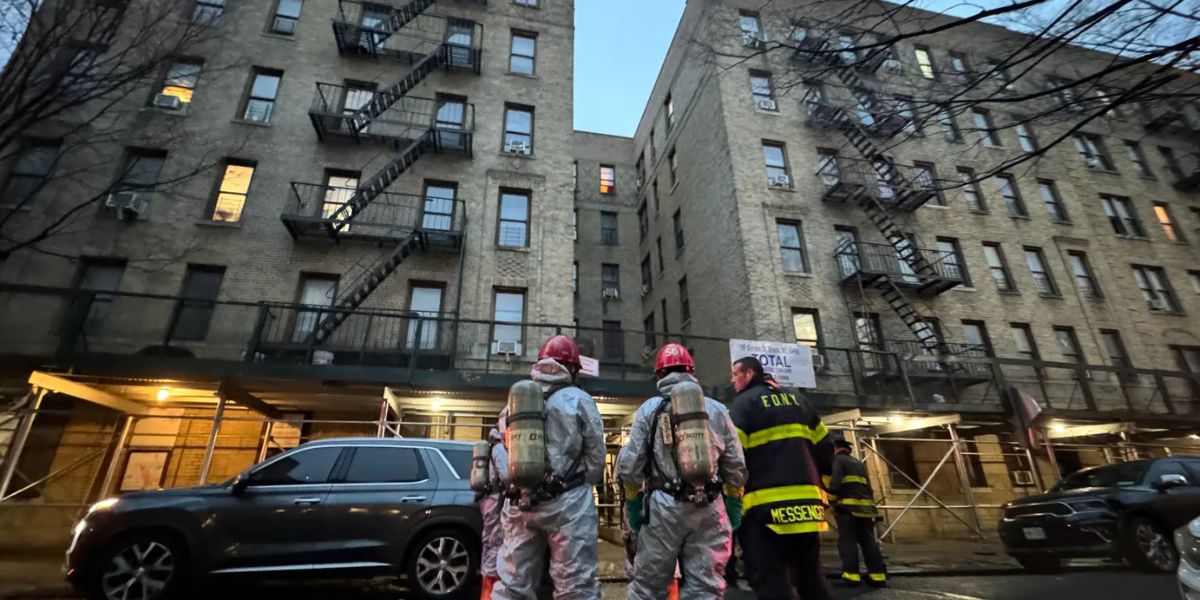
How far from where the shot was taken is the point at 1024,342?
59.3ft

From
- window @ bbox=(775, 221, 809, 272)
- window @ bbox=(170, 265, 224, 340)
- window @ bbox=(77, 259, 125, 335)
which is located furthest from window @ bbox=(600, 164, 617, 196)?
window @ bbox=(77, 259, 125, 335)

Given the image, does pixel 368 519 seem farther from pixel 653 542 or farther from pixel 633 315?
pixel 633 315

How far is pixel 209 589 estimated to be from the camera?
558cm

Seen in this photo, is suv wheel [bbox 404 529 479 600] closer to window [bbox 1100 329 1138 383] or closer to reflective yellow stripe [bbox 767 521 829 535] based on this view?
reflective yellow stripe [bbox 767 521 829 535]

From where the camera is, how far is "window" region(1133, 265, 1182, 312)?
66.0ft

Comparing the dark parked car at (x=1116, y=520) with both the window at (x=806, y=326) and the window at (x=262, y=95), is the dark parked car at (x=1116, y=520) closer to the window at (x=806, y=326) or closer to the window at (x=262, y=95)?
the window at (x=806, y=326)

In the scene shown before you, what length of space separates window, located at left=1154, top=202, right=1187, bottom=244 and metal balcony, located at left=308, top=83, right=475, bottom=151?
1135 inches

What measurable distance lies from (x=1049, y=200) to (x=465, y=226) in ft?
77.8

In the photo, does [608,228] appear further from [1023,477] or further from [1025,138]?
[1023,477]

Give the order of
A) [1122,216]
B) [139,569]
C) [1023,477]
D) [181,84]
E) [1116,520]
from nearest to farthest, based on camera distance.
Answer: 1. [139,569]
2. [1116,520]
3. [181,84]
4. [1023,477]
5. [1122,216]

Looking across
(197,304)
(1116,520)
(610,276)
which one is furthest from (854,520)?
(610,276)

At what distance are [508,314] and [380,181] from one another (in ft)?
17.0

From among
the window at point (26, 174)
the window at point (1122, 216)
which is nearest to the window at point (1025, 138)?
the window at point (1122, 216)

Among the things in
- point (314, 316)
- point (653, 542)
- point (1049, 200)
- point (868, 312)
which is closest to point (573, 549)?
point (653, 542)
